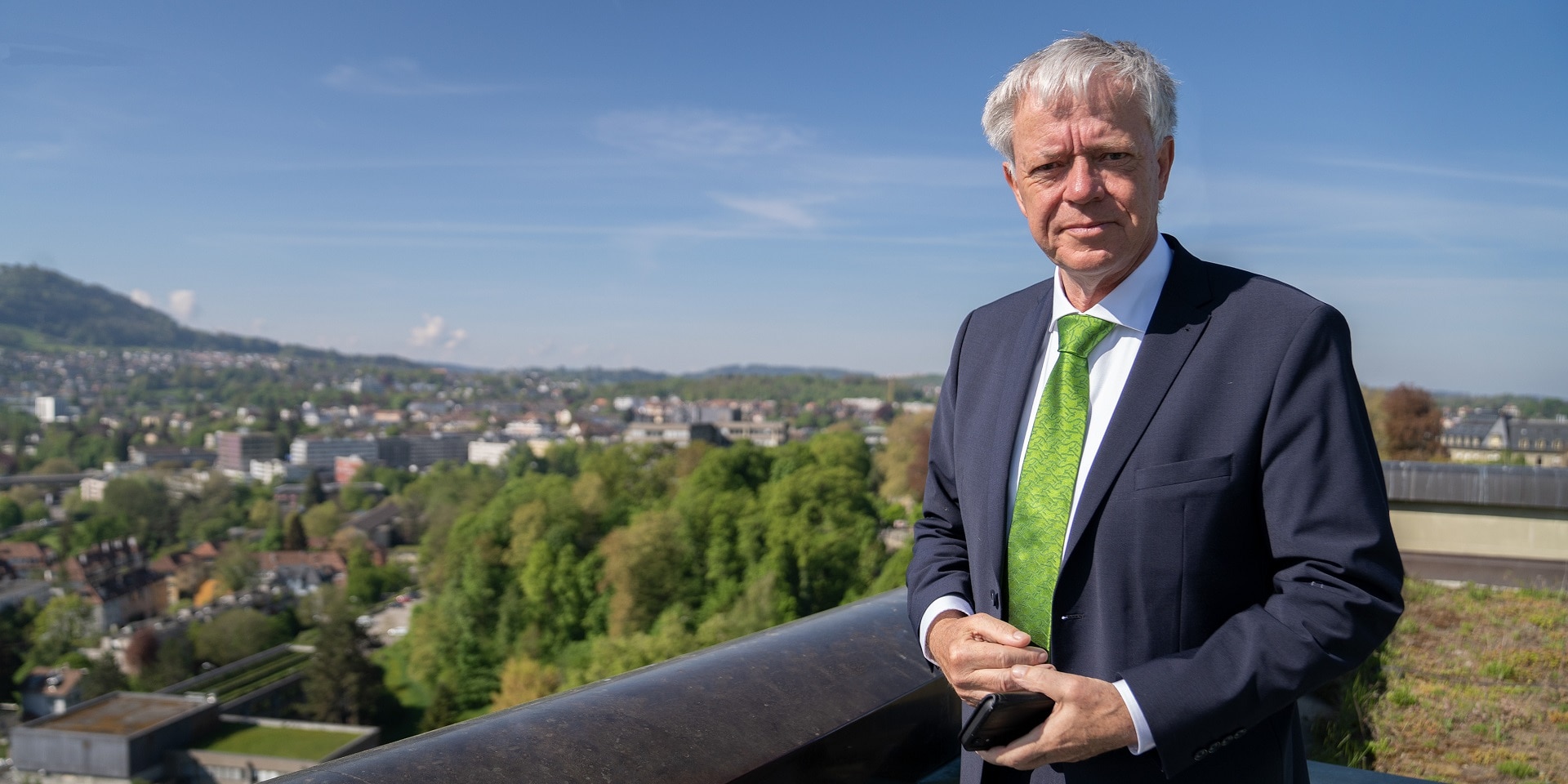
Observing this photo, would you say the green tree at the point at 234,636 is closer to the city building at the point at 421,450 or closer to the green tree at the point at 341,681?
the green tree at the point at 341,681

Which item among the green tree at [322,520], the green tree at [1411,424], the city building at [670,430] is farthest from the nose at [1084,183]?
the green tree at [322,520]

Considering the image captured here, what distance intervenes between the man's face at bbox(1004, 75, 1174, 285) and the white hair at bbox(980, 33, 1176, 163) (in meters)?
0.01

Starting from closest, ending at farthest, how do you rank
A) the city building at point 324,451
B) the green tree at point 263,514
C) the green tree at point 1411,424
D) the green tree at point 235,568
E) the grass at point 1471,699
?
the grass at point 1471,699 < the green tree at point 1411,424 < the green tree at point 235,568 < the green tree at point 263,514 < the city building at point 324,451

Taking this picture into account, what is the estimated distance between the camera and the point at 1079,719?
1.25m

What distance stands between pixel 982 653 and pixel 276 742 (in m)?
45.4

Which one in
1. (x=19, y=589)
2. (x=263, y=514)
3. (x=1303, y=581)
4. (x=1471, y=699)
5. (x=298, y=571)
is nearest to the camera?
(x=1303, y=581)

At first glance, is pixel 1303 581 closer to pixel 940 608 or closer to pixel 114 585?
pixel 940 608

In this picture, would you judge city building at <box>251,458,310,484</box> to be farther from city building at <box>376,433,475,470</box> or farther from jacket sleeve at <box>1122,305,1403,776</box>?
jacket sleeve at <box>1122,305,1403,776</box>

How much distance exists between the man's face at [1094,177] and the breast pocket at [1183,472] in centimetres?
30

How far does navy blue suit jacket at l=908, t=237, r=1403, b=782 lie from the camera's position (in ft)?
3.94

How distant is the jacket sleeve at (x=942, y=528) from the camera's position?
5.33 ft

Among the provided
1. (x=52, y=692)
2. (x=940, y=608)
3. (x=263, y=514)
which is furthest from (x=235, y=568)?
(x=940, y=608)

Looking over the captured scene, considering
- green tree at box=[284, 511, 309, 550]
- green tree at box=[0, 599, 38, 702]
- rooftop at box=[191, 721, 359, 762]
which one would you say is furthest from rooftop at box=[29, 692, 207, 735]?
green tree at box=[284, 511, 309, 550]

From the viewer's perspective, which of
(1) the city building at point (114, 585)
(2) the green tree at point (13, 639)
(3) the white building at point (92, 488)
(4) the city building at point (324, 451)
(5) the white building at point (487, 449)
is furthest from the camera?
(4) the city building at point (324, 451)
